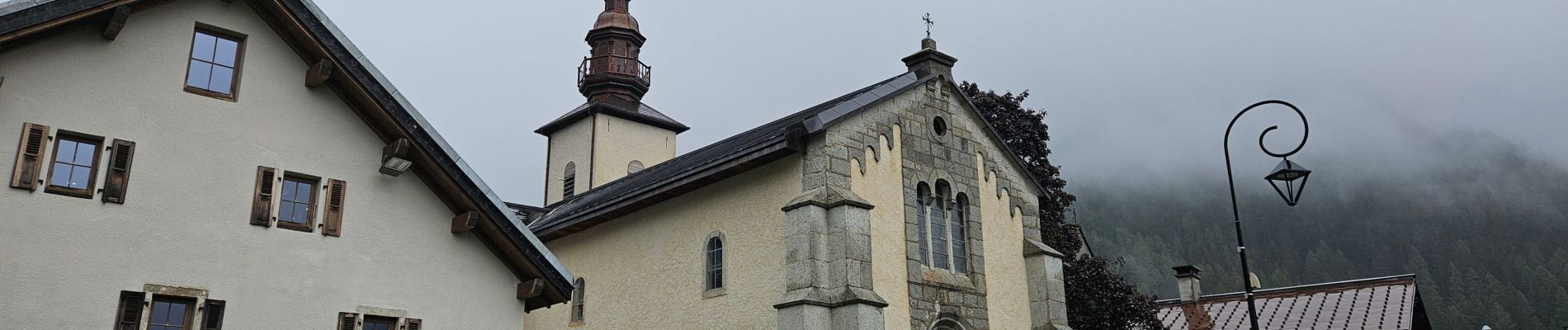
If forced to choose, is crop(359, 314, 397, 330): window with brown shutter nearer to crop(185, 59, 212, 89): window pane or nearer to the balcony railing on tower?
crop(185, 59, 212, 89): window pane

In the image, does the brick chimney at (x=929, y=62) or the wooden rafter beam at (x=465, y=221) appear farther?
the brick chimney at (x=929, y=62)

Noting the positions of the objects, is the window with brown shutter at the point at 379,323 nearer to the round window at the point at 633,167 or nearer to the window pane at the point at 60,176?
the window pane at the point at 60,176

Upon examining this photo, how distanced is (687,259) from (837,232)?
11.7ft

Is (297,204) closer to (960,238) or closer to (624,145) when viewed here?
(960,238)

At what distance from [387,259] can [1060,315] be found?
483 inches

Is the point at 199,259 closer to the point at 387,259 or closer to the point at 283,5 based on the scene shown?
the point at 387,259

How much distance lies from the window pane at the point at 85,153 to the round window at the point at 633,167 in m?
27.0

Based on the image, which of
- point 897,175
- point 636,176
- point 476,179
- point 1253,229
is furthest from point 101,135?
point 1253,229

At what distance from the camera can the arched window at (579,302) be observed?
23938mm

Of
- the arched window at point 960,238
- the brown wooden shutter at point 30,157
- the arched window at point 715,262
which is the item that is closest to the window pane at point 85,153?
the brown wooden shutter at point 30,157

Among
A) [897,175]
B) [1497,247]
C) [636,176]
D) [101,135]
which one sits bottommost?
[101,135]

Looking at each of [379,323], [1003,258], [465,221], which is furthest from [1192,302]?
[379,323]

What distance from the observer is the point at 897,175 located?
20.7m

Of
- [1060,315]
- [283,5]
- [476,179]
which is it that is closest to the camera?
[283,5]
